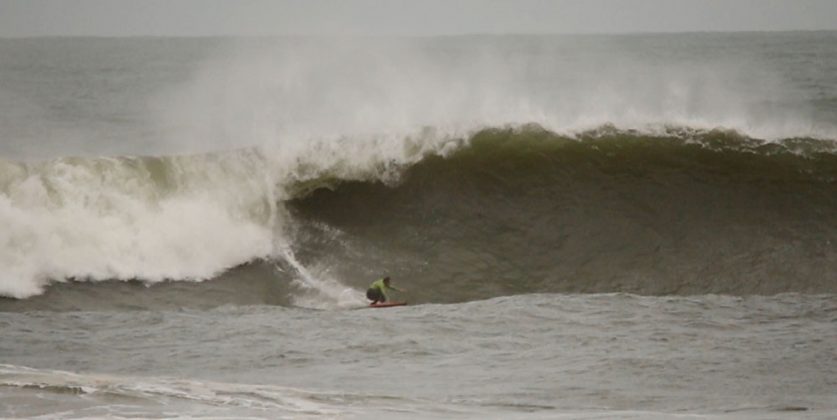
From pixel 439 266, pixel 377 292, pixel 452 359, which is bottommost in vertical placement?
pixel 452 359

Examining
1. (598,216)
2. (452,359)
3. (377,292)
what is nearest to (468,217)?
(598,216)

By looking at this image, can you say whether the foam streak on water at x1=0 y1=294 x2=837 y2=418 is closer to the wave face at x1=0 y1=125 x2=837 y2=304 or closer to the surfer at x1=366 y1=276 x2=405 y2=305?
the surfer at x1=366 y1=276 x2=405 y2=305

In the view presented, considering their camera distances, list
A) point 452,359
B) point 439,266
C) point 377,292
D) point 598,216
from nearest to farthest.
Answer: point 452,359
point 377,292
point 439,266
point 598,216

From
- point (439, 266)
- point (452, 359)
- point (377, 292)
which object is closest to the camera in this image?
point (452, 359)

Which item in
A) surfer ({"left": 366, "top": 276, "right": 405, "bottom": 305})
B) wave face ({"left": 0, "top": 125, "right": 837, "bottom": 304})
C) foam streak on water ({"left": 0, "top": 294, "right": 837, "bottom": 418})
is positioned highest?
wave face ({"left": 0, "top": 125, "right": 837, "bottom": 304})

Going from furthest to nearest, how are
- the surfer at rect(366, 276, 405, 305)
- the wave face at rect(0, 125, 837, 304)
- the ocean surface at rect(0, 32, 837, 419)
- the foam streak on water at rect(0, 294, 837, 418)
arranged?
1. the wave face at rect(0, 125, 837, 304)
2. the surfer at rect(366, 276, 405, 305)
3. the ocean surface at rect(0, 32, 837, 419)
4. the foam streak on water at rect(0, 294, 837, 418)

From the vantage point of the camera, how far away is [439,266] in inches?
650

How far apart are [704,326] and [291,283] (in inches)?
222

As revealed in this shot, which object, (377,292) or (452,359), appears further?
(377,292)

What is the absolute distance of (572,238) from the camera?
56.7 ft

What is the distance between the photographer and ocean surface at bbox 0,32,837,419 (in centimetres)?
977

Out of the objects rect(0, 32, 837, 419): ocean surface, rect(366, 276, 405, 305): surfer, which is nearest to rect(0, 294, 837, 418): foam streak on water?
rect(0, 32, 837, 419): ocean surface

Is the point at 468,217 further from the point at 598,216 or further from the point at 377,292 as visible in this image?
the point at 377,292

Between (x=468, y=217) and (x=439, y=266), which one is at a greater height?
(x=468, y=217)
